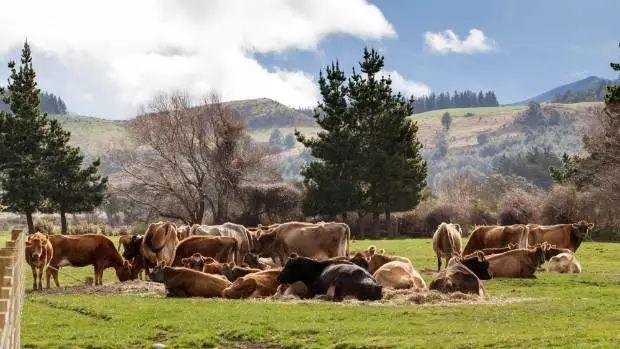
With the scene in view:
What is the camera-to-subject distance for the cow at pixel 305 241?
Answer: 27.9 metres

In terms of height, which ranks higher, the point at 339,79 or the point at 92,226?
the point at 339,79

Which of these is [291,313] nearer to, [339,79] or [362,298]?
[362,298]

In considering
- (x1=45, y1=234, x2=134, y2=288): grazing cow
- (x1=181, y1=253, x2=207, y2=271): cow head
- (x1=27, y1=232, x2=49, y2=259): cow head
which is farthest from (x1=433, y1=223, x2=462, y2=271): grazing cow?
(x1=27, y1=232, x2=49, y2=259): cow head

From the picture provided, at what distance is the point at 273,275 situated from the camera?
68.2 ft

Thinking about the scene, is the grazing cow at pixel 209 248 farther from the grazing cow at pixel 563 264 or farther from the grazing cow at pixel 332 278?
the grazing cow at pixel 563 264

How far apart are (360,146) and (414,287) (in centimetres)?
4744

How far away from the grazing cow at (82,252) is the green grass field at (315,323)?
4485 millimetres

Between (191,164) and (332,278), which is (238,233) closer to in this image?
(332,278)

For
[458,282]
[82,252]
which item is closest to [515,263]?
[458,282]

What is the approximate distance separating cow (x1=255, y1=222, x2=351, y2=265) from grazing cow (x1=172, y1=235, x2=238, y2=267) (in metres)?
2.62

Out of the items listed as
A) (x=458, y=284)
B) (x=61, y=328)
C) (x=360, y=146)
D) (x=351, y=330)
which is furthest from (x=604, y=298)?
A: (x=360, y=146)

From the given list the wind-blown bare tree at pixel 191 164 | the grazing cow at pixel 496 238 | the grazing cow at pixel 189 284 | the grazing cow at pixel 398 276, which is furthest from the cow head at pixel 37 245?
the wind-blown bare tree at pixel 191 164

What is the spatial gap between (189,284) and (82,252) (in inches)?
246

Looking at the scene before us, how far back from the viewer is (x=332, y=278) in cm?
1947
